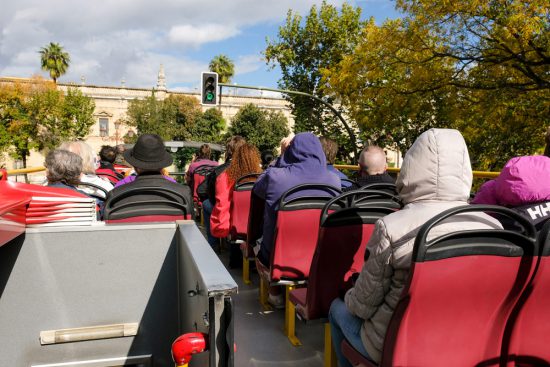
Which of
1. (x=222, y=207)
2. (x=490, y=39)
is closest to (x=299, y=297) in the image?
(x=222, y=207)

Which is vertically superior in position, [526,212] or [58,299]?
[526,212]

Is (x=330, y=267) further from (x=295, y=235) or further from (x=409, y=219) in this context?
(x=409, y=219)

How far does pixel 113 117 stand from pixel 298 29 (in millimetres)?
39739

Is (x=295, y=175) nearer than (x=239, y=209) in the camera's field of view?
Yes

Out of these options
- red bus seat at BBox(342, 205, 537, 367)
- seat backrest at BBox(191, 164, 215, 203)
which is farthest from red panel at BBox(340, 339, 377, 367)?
seat backrest at BBox(191, 164, 215, 203)

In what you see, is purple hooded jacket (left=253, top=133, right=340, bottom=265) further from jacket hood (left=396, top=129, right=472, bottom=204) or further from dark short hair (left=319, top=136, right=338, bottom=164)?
dark short hair (left=319, top=136, right=338, bottom=164)

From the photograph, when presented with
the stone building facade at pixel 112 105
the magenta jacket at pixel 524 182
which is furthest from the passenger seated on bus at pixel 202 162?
the stone building facade at pixel 112 105

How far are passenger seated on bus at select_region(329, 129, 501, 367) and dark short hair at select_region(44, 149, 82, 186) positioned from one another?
8.58ft

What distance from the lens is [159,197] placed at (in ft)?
11.4

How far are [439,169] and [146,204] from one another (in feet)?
6.97

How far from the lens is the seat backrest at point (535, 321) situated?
77.5 inches

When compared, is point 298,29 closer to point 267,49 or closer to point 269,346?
point 267,49

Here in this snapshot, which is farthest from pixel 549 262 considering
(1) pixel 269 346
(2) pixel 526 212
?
(1) pixel 269 346

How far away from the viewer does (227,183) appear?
564 cm
